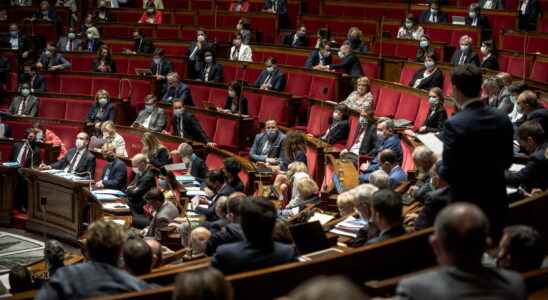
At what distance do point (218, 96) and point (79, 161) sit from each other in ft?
6.35

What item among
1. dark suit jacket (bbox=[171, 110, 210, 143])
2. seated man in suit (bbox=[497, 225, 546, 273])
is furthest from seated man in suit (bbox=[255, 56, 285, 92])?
seated man in suit (bbox=[497, 225, 546, 273])

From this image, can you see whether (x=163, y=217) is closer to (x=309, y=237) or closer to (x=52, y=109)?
(x=309, y=237)

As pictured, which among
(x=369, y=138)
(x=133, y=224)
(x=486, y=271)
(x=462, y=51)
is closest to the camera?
(x=486, y=271)

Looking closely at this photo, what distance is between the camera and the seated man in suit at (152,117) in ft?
27.5

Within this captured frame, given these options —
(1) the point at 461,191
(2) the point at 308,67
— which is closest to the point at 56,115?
(2) the point at 308,67

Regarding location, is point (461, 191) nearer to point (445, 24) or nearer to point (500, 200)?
point (500, 200)

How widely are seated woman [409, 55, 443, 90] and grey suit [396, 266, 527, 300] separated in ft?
18.8

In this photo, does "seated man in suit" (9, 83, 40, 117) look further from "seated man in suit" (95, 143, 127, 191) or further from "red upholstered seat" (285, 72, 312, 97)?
"red upholstered seat" (285, 72, 312, 97)

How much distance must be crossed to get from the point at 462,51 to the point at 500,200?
18.1ft

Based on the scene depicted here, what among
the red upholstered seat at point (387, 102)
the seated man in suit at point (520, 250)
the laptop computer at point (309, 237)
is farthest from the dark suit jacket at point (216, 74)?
the seated man in suit at point (520, 250)

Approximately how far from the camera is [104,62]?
994 cm

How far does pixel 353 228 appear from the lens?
13.6ft

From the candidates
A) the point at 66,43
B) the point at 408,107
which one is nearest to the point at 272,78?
the point at 408,107

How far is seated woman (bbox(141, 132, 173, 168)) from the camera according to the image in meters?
6.97
